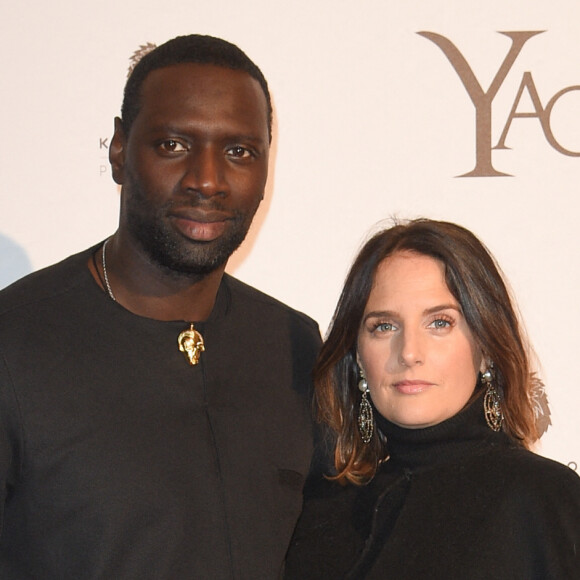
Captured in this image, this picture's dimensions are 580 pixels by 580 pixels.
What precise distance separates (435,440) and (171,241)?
0.61 metres

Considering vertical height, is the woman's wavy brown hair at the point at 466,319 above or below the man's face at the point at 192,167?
below

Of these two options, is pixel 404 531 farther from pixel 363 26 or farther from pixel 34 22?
pixel 34 22

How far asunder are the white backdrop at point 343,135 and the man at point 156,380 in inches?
22.7

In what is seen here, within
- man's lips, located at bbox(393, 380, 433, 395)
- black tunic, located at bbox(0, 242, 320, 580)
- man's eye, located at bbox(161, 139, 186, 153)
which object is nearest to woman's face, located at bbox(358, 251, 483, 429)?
man's lips, located at bbox(393, 380, 433, 395)

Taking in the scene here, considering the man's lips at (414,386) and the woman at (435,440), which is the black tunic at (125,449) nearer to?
the woman at (435,440)

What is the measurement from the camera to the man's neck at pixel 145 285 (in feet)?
5.59

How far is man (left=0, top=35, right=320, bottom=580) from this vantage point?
1.56 metres

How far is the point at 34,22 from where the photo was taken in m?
2.38

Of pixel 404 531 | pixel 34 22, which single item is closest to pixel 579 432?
pixel 404 531

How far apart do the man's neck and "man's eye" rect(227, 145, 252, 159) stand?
22 centimetres

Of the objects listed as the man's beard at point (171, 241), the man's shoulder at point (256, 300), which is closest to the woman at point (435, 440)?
the man's shoulder at point (256, 300)

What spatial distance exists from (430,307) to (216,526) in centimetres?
54

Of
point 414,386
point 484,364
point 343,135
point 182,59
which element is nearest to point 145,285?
point 182,59

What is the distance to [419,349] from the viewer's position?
173 centimetres
